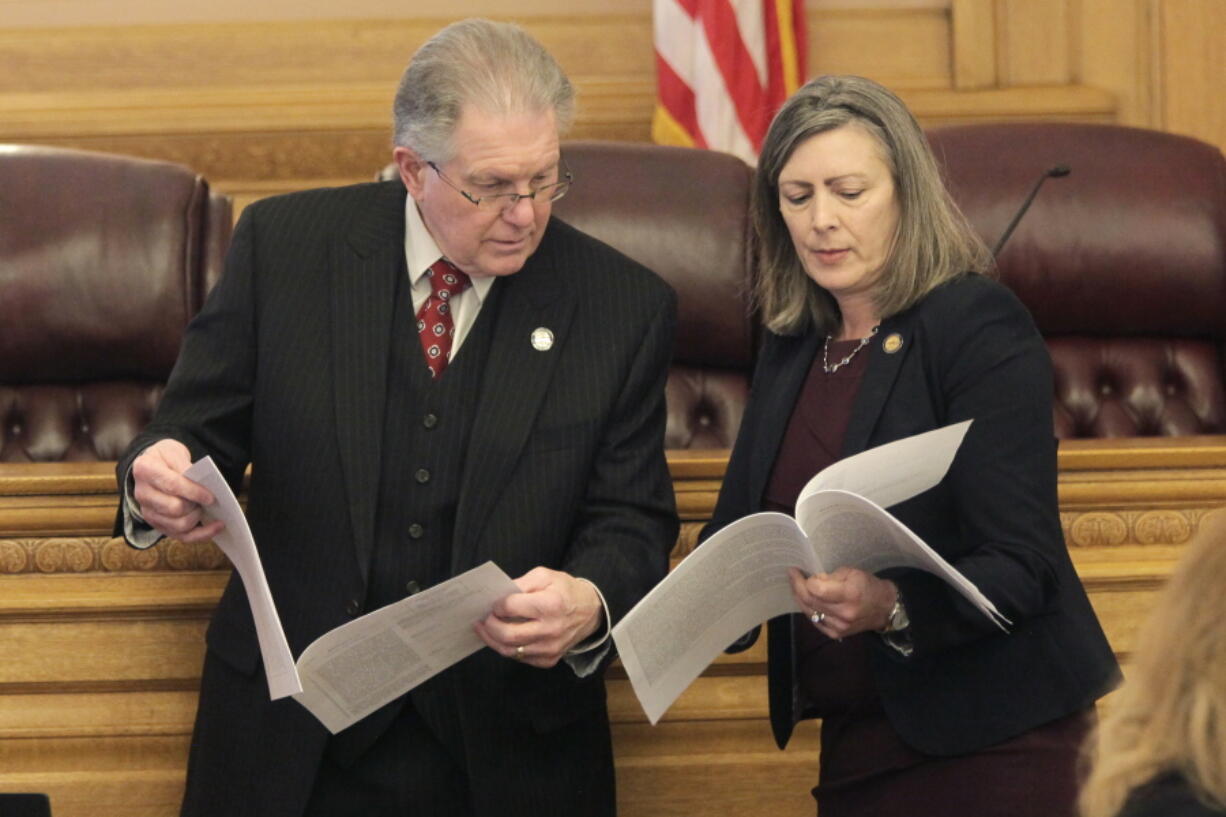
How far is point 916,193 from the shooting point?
2031mm

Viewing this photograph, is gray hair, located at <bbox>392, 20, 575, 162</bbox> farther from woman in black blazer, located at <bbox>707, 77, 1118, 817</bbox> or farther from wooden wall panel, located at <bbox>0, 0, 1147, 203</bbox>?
wooden wall panel, located at <bbox>0, 0, 1147, 203</bbox>

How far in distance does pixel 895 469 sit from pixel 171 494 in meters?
0.80

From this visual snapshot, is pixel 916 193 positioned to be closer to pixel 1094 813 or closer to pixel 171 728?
pixel 1094 813

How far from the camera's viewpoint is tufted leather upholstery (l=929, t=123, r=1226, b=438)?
10.9ft

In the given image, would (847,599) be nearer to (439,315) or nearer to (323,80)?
(439,315)

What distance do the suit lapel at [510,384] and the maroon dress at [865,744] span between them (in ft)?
1.04

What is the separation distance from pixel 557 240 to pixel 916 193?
1.61 ft

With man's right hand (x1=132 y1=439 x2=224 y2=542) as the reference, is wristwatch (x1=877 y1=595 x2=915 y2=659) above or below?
below

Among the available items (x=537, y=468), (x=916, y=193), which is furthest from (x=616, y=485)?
(x=916, y=193)

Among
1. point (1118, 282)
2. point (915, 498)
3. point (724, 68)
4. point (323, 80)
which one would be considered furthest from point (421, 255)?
point (323, 80)

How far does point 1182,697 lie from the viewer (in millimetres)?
1127

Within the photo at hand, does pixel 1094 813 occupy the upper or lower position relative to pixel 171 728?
upper

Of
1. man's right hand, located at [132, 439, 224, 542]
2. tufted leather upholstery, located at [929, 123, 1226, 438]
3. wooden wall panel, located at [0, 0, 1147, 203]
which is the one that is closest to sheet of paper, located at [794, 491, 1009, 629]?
man's right hand, located at [132, 439, 224, 542]

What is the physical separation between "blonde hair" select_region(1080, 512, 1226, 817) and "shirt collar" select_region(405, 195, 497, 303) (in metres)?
1.17
